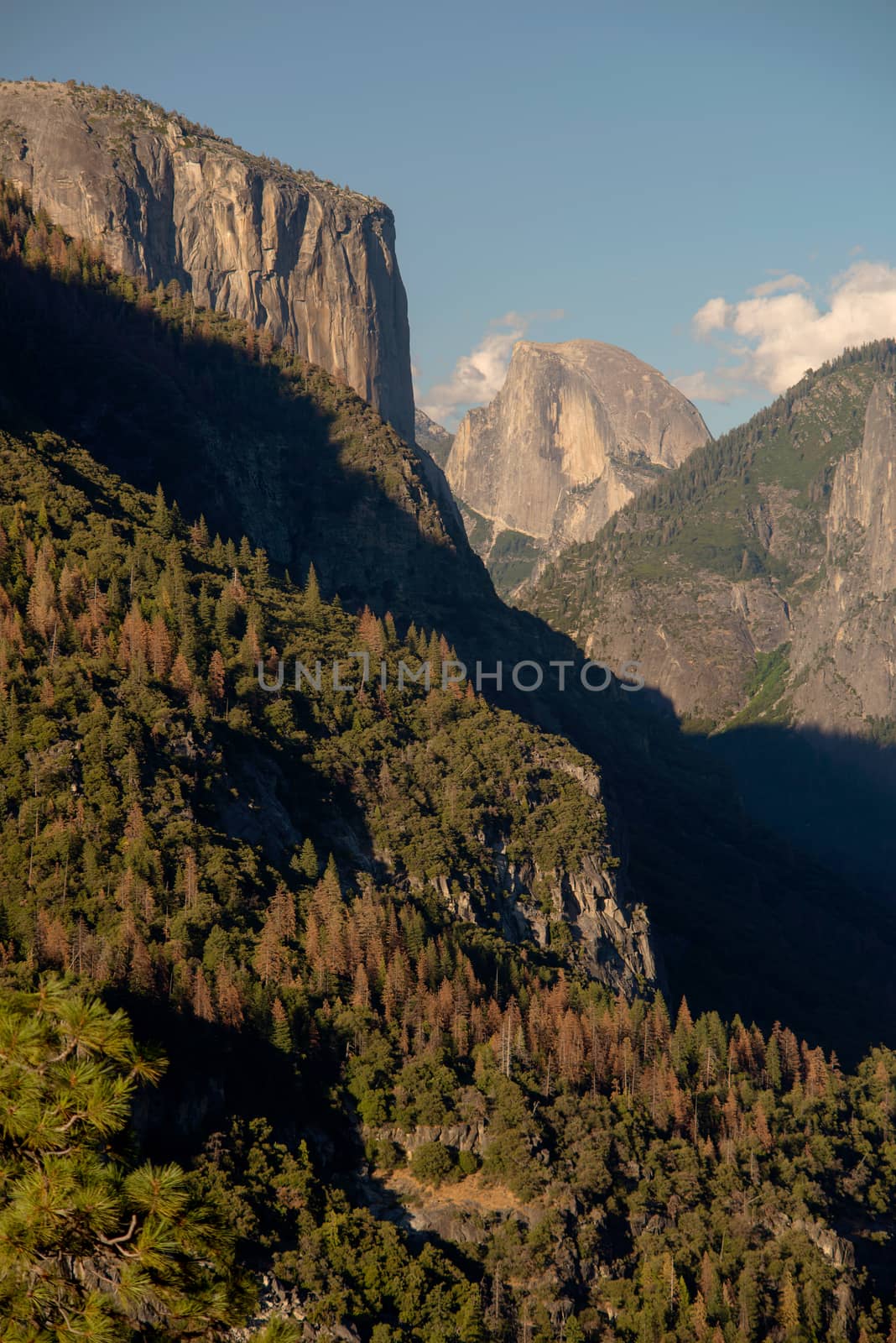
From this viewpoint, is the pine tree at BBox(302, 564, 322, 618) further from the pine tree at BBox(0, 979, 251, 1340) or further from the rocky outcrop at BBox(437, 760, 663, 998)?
the pine tree at BBox(0, 979, 251, 1340)

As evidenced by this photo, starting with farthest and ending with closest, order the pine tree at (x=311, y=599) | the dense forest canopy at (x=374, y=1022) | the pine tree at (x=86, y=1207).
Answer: the pine tree at (x=311, y=599) < the dense forest canopy at (x=374, y=1022) < the pine tree at (x=86, y=1207)

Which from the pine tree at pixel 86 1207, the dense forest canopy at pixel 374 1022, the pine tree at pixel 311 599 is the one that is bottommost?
the dense forest canopy at pixel 374 1022

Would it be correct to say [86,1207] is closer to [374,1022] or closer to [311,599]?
[374,1022]

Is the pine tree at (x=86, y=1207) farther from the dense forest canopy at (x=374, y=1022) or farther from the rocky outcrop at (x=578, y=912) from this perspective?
the rocky outcrop at (x=578, y=912)

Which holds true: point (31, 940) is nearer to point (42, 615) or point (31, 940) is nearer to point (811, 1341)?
point (42, 615)

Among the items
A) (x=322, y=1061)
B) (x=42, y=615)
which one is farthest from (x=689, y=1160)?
(x=42, y=615)

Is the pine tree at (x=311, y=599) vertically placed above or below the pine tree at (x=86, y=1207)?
above

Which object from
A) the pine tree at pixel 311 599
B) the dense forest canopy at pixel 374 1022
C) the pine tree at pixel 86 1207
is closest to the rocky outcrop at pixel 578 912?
the dense forest canopy at pixel 374 1022

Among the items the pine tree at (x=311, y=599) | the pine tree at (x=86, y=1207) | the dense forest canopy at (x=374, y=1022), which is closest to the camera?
the pine tree at (x=86, y=1207)

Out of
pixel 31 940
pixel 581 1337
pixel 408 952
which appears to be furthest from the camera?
pixel 408 952

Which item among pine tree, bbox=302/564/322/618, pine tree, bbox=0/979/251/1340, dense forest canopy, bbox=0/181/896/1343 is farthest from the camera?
pine tree, bbox=302/564/322/618

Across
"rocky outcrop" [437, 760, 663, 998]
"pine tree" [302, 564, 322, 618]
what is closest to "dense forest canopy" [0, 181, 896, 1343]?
"rocky outcrop" [437, 760, 663, 998]
